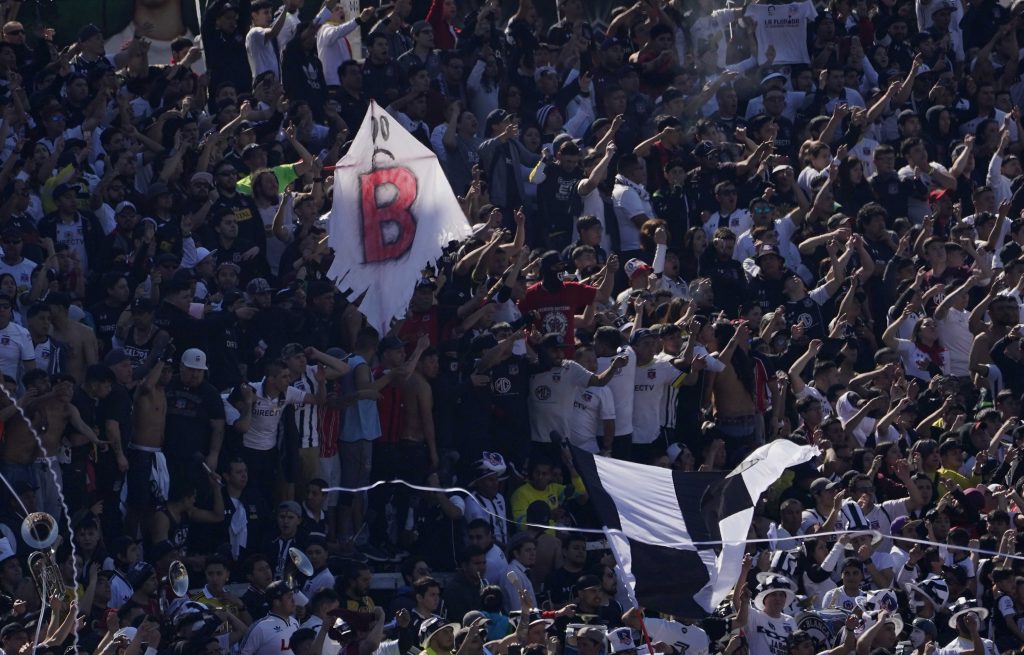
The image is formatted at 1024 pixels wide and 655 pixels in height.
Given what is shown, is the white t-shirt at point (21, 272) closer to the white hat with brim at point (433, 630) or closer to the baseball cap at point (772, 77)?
the white hat with brim at point (433, 630)

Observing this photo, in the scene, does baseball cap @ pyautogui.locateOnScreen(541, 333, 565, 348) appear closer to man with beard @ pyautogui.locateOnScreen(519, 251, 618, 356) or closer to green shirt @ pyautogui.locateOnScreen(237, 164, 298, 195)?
man with beard @ pyautogui.locateOnScreen(519, 251, 618, 356)

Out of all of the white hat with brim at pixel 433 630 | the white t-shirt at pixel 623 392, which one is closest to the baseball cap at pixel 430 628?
the white hat with brim at pixel 433 630

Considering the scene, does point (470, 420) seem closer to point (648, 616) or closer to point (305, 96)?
point (648, 616)

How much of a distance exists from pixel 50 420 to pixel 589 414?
4705 mm

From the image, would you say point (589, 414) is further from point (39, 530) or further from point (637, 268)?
point (39, 530)

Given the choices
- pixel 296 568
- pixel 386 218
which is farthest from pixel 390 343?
pixel 296 568

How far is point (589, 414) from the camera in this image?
1859 cm

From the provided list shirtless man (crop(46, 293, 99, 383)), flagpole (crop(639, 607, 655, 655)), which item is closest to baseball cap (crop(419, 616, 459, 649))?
flagpole (crop(639, 607, 655, 655))

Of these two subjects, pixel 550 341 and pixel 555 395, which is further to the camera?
pixel 555 395

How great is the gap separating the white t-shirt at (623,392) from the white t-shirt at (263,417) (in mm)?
2975

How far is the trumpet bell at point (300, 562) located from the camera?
52.0ft

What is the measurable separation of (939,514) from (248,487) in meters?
5.88

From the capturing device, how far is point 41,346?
648 inches

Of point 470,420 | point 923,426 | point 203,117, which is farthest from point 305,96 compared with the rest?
point 923,426
